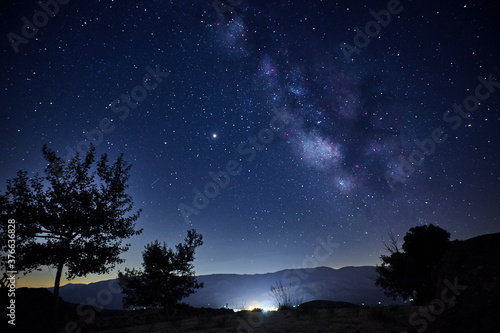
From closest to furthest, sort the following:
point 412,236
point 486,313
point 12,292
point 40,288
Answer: point 486,313 < point 12,292 < point 40,288 < point 412,236

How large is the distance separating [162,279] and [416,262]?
25.2 metres

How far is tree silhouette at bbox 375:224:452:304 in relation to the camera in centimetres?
2061

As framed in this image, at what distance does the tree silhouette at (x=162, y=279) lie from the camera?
64.0ft

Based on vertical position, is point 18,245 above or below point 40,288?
above

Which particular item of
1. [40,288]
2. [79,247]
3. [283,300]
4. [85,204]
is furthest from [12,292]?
[283,300]

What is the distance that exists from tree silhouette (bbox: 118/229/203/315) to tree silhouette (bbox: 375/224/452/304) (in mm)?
19858

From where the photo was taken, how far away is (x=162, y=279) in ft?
67.8

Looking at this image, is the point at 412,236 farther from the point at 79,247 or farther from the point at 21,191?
the point at 21,191

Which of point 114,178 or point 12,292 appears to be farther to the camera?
point 114,178

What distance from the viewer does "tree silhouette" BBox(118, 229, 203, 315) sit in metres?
19.5

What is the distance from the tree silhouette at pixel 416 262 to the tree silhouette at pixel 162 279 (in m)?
19.9

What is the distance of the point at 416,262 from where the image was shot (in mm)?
21781

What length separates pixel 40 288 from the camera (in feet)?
36.1

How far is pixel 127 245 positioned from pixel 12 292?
216 inches
